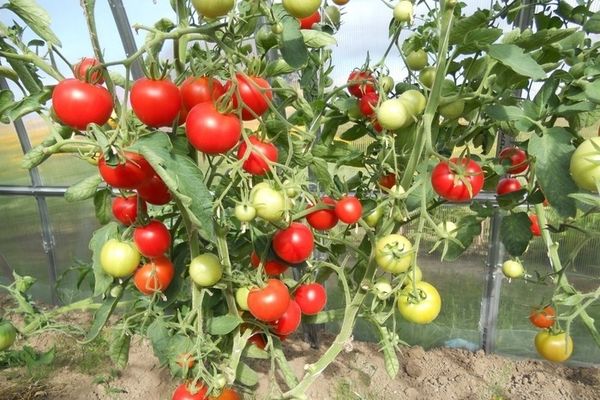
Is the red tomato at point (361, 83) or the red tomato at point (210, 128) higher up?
the red tomato at point (210, 128)

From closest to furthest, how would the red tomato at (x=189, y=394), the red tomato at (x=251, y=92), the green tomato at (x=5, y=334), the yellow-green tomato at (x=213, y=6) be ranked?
the yellow-green tomato at (x=213, y=6) → the red tomato at (x=251, y=92) → the red tomato at (x=189, y=394) → the green tomato at (x=5, y=334)

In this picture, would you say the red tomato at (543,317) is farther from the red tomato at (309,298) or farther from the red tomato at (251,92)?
the red tomato at (251,92)

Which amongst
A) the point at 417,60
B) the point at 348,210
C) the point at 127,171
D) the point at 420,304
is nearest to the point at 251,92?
the point at 127,171

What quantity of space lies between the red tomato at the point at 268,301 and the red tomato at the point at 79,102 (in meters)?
0.41

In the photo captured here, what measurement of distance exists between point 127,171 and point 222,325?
407 mm

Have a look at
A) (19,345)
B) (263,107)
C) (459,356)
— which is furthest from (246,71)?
(19,345)

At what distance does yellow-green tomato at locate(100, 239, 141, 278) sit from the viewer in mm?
826

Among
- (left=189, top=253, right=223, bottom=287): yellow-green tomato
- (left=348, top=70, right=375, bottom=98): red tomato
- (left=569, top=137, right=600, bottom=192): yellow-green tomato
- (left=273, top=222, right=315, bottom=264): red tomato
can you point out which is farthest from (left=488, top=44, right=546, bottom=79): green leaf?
(left=189, top=253, right=223, bottom=287): yellow-green tomato

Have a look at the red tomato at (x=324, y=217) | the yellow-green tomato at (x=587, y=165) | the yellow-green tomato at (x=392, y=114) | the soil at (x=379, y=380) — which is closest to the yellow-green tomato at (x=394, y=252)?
the red tomato at (x=324, y=217)

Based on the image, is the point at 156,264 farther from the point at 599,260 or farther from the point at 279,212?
the point at 599,260

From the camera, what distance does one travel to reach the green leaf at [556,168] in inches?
25.3

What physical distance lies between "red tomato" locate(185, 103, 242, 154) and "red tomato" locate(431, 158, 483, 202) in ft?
1.16

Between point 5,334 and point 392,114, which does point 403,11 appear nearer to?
point 392,114

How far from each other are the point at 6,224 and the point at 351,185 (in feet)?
9.64
